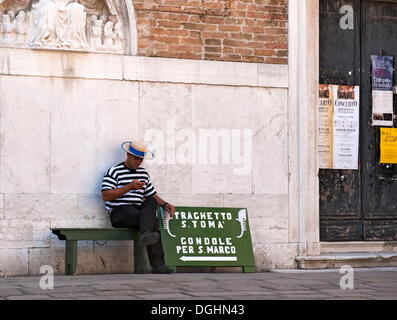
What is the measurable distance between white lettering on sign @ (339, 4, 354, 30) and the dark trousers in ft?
11.7

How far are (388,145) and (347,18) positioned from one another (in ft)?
5.58

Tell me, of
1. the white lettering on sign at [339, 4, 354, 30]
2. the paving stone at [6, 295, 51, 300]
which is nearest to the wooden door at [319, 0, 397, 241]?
the white lettering on sign at [339, 4, 354, 30]

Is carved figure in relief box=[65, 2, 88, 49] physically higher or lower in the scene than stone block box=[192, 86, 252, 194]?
higher

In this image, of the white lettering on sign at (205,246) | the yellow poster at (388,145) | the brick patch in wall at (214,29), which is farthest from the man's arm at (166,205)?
the yellow poster at (388,145)

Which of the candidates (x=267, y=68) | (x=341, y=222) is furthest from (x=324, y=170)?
(x=267, y=68)

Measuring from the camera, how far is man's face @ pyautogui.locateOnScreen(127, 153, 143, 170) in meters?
10.0

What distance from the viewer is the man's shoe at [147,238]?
968 cm

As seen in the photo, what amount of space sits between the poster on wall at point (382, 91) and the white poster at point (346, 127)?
0.26 meters

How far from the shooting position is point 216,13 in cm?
1080

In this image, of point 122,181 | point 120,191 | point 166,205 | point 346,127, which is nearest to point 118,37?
point 122,181

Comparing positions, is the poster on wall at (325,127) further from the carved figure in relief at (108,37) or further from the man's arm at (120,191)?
the carved figure in relief at (108,37)

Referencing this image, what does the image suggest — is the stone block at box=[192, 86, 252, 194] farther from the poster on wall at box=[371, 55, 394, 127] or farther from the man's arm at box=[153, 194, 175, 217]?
the poster on wall at box=[371, 55, 394, 127]

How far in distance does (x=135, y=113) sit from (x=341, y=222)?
310cm

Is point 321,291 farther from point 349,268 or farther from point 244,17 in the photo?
point 244,17
